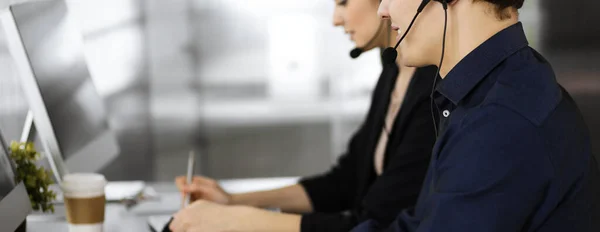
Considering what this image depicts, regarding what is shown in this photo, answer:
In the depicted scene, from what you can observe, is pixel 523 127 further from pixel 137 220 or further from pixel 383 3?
pixel 137 220

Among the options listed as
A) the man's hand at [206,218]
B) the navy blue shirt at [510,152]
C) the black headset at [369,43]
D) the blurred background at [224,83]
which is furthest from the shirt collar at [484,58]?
the blurred background at [224,83]

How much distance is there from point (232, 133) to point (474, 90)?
3.11 meters

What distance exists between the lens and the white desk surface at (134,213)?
179 cm

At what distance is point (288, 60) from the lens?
4.20m

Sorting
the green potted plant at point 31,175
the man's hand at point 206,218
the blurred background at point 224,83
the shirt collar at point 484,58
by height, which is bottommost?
the blurred background at point 224,83

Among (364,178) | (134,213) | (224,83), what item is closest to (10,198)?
(134,213)

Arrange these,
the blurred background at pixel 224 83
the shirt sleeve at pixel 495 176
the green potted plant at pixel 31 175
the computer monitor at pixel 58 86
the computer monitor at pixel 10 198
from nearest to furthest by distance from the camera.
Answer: the shirt sleeve at pixel 495 176, the computer monitor at pixel 10 198, the green potted plant at pixel 31 175, the computer monitor at pixel 58 86, the blurred background at pixel 224 83

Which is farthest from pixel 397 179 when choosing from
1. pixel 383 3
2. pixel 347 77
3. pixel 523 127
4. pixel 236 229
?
pixel 347 77

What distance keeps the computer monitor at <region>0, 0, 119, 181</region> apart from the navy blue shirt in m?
0.86

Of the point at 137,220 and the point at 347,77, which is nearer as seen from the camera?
the point at 137,220

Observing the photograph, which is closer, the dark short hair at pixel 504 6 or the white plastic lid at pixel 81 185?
the dark short hair at pixel 504 6

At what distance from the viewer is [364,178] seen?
2.01 m

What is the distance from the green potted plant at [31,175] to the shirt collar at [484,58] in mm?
769

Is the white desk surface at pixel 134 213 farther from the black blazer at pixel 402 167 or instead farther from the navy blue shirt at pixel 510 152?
the navy blue shirt at pixel 510 152
